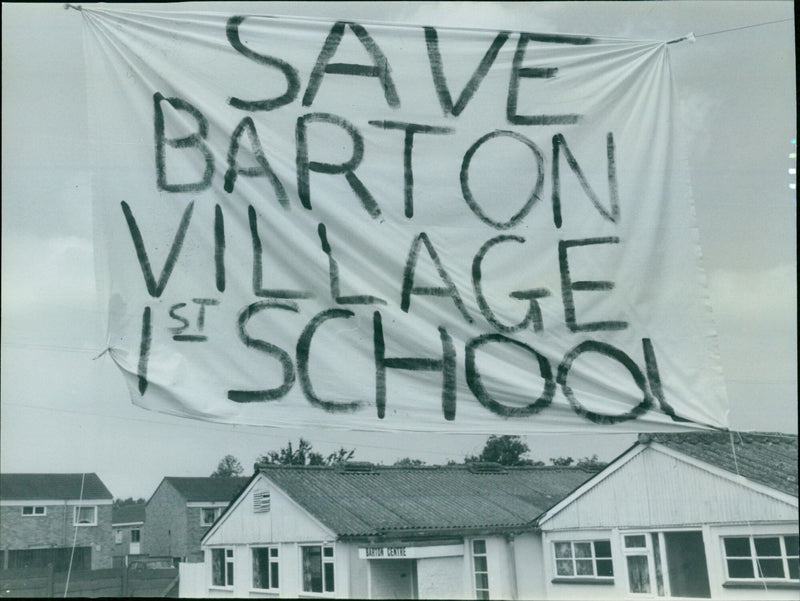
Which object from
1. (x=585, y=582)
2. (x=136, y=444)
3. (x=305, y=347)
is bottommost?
(x=585, y=582)

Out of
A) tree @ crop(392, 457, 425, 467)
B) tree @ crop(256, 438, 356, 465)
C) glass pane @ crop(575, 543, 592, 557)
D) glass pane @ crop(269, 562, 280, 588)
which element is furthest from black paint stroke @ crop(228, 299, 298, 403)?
glass pane @ crop(575, 543, 592, 557)

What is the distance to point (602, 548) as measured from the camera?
2873 mm

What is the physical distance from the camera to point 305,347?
2.91m

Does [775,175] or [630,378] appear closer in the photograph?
[630,378]

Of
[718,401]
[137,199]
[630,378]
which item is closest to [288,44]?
[137,199]

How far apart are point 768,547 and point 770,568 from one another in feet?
0.21

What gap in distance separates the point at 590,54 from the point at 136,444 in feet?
7.01

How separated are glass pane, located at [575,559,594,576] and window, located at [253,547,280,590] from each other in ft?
3.29

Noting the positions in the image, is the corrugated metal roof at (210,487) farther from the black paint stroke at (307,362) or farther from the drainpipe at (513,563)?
the drainpipe at (513,563)

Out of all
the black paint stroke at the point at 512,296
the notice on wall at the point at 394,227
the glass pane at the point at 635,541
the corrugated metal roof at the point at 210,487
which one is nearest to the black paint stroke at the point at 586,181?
the notice on wall at the point at 394,227

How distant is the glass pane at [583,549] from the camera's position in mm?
2871

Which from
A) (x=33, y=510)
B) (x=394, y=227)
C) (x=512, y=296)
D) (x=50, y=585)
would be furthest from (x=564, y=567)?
(x=33, y=510)

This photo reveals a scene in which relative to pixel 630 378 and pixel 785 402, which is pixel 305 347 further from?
pixel 785 402

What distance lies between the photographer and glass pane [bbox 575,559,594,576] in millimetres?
2867
